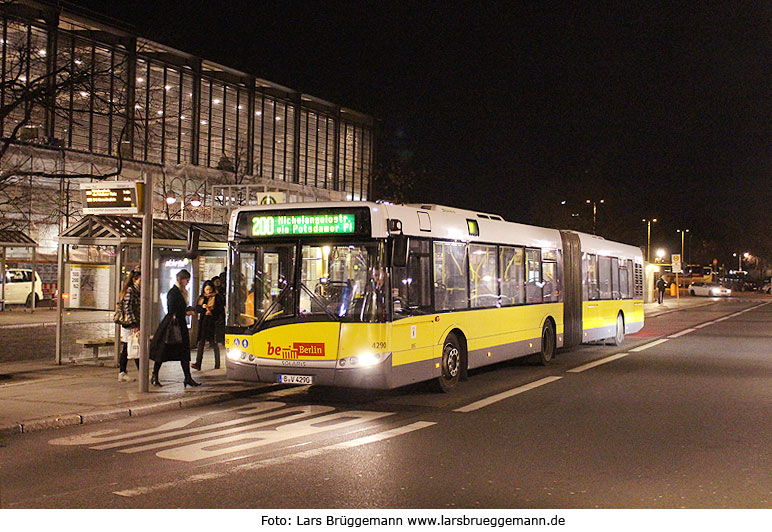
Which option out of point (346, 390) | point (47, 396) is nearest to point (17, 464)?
point (47, 396)

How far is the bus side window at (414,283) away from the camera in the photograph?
11.5 metres

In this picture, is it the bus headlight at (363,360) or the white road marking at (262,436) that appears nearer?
the white road marking at (262,436)

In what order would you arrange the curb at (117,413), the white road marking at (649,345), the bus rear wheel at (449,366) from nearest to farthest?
the curb at (117,413) < the bus rear wheel at (449,366) < the white road marking at (649,345)

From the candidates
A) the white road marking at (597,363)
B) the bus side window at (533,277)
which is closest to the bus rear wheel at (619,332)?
the white road marking at (597,363)

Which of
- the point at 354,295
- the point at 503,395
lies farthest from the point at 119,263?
the point at 503,395

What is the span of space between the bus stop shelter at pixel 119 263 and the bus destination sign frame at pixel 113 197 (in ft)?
3.67

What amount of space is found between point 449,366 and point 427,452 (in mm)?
4732

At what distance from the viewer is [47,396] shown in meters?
11.8

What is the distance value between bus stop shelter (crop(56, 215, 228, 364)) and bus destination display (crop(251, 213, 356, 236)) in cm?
196

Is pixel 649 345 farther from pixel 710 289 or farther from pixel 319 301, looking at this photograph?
pixel 710 289

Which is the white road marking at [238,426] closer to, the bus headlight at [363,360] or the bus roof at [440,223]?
the bus headlight at [363,360]

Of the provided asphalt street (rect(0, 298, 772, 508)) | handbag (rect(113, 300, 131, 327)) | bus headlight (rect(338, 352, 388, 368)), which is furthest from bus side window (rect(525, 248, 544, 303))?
handbag (rect(113, 300, 131, 327))
